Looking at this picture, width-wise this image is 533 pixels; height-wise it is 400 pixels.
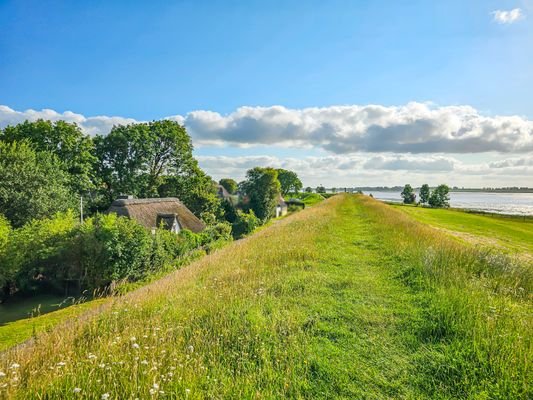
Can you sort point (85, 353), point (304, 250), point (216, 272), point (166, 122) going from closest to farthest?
point (85, 353), point (216, 272), point (304, 250), point (166, 122)

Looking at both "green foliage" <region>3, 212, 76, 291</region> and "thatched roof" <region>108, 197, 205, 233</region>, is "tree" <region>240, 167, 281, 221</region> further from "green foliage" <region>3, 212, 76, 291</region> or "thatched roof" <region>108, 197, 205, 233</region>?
"green foliage" <region>3, 212, 76, 291</region>

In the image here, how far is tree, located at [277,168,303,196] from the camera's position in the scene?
114m

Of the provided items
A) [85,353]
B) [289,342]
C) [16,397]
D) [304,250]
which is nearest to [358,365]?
[289,342]

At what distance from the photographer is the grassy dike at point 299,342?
339cm

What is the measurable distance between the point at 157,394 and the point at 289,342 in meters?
2.15

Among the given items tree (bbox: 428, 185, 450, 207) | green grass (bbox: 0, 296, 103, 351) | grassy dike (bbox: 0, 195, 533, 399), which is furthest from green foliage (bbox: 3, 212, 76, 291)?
tree (bbox: 428, 185, 450, 207)

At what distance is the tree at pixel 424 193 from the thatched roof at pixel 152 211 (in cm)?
10680

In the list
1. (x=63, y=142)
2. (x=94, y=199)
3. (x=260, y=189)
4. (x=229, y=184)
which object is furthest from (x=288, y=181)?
(x=63, y=142)

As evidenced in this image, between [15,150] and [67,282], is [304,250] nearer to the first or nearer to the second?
[67,282]

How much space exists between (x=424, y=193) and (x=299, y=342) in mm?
125323

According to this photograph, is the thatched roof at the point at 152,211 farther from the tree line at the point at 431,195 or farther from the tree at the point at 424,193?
the tree at the point at 424,193

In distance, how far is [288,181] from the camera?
11631cm

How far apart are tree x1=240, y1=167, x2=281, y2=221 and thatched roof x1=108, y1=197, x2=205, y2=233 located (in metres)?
17.0

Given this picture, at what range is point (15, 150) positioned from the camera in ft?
70.2
